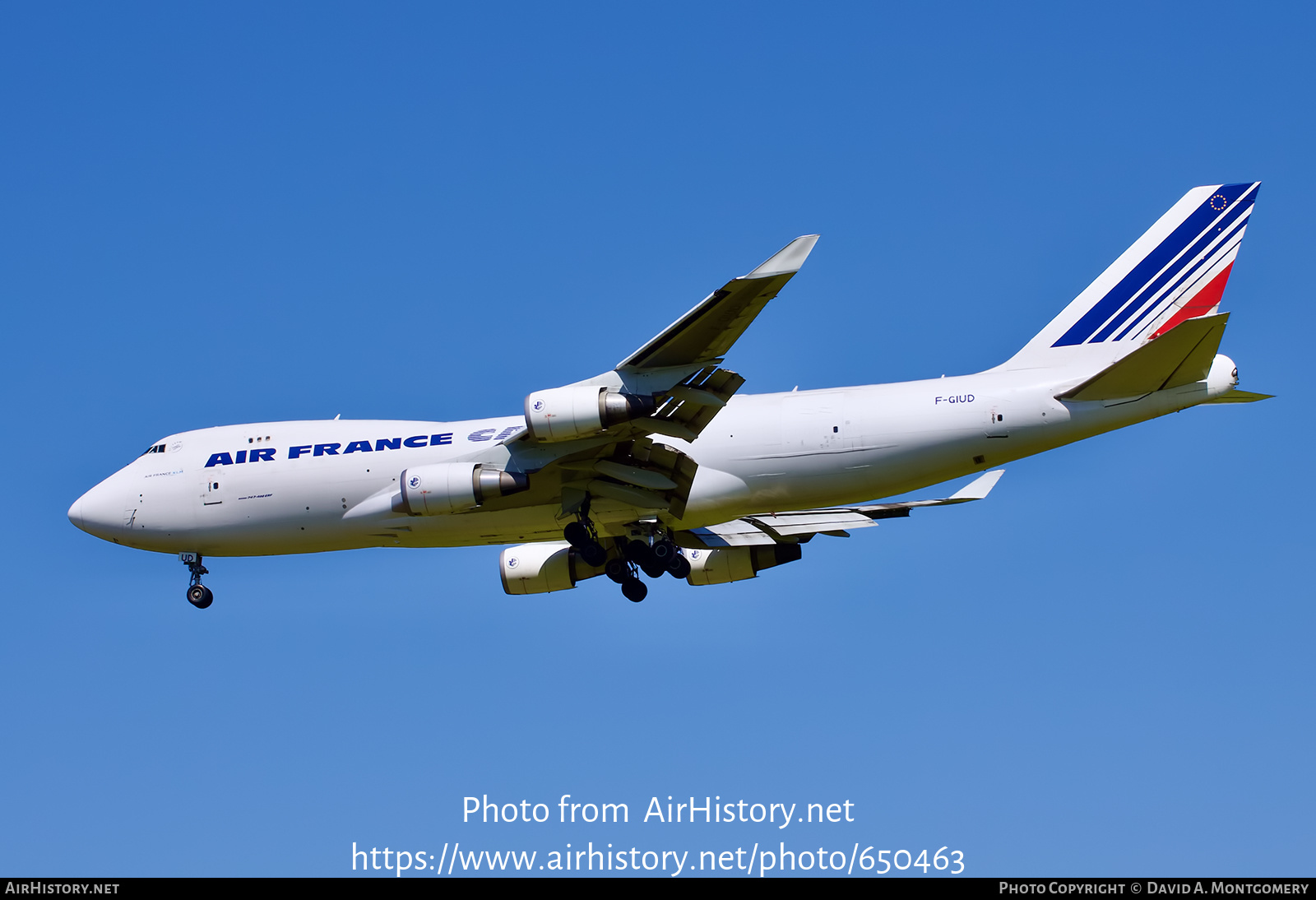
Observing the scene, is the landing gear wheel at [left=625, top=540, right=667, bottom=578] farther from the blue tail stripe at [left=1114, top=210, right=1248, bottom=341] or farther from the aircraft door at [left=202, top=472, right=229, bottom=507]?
the blue tail stripe at [left=1114, top=210, right=1248, bottom=341]

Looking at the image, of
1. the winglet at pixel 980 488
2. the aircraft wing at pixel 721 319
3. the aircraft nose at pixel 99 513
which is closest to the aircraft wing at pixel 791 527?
the winglet at pixel 980 488

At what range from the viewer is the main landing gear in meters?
25.9

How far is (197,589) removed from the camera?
2600 centimetres

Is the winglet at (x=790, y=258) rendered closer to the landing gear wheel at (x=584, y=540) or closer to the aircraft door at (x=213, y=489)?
the landing gear wheel at (x=584, y=540)

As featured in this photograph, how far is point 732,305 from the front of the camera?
19.3m

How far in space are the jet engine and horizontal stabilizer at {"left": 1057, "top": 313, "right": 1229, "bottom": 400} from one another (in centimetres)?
1024

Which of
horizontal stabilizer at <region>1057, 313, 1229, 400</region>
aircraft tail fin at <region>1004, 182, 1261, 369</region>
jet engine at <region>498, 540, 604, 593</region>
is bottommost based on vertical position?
jet engine at <region>498, 540, 604, 593</region>

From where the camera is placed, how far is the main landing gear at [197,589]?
25.9m

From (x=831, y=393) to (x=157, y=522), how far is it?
42.8 ft

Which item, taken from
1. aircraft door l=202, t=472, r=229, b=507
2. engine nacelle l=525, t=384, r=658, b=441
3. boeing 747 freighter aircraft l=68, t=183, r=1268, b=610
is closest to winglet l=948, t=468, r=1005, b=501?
boeing 747 freighter aircraft l=68, t=183, r=1268, b=610

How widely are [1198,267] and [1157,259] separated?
28.6 inches

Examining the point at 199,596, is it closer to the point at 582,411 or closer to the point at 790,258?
Result: the point at 582,411
